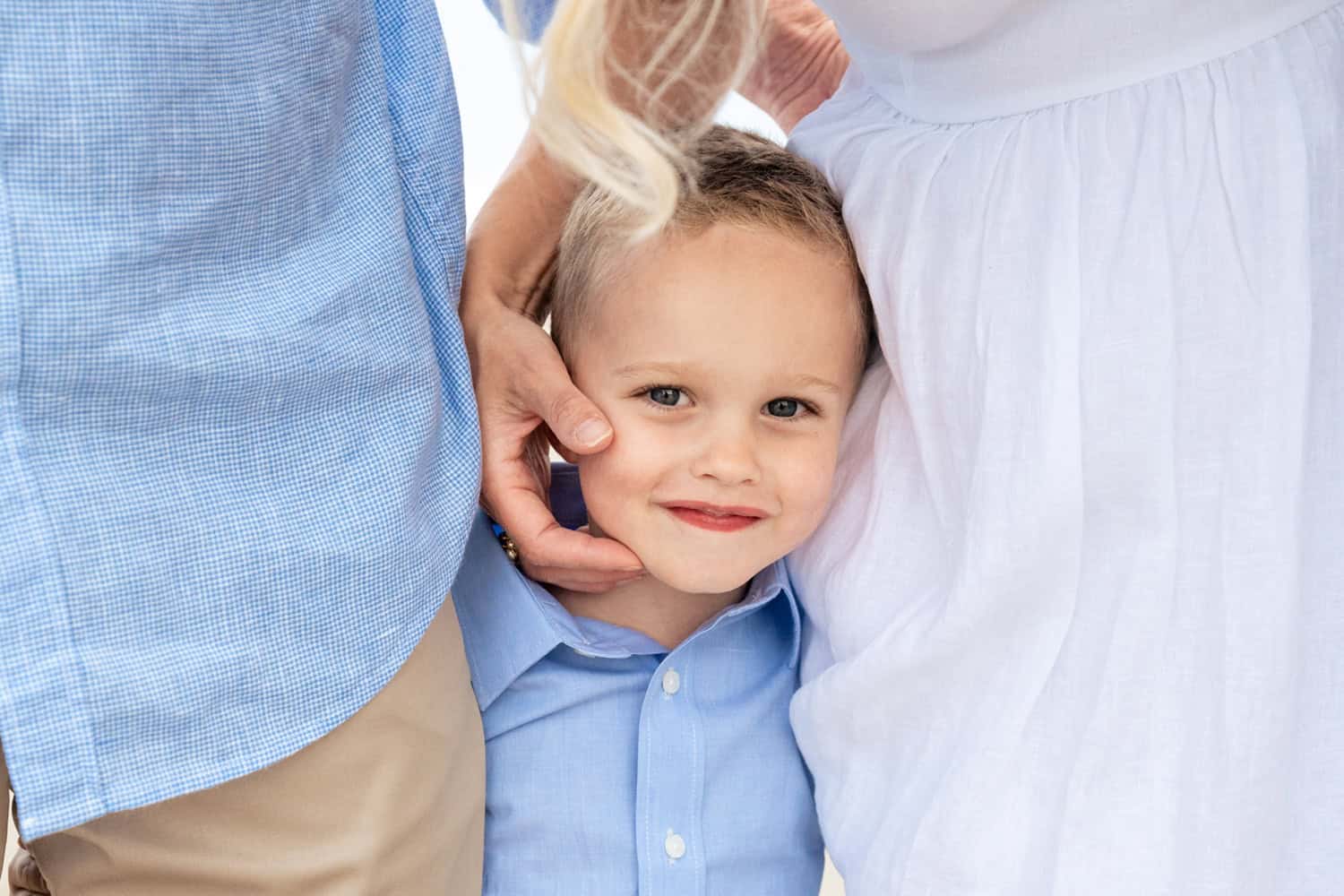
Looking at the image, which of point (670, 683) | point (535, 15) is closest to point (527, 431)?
point (670, 683)

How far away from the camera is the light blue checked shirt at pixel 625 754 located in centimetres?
98

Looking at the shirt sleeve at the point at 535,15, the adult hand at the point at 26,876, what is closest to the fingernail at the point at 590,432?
the shirt sleeve at the point at 535,15

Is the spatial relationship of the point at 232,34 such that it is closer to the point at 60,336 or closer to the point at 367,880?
the point at 60,336

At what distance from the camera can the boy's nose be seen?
0.94 meters

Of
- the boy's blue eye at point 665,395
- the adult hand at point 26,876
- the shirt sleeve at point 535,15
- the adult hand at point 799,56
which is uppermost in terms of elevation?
the shirt sleeve at point 535,15

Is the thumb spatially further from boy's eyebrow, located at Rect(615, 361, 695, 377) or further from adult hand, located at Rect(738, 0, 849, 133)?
adult hand, located at Rect(738, 0, 849, 133)

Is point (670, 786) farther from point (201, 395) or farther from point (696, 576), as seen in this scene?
point (201, 395)

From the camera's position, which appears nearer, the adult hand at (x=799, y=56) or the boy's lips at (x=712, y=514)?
the boy's lips at (x=712, y=514)

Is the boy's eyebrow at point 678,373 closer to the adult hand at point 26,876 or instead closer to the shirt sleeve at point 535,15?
the shirt sleeve at point 535,15

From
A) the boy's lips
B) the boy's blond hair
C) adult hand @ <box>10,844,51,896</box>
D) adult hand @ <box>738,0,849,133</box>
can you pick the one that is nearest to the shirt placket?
the boy's lips

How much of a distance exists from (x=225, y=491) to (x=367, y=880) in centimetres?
24

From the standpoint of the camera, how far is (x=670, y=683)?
102 cm

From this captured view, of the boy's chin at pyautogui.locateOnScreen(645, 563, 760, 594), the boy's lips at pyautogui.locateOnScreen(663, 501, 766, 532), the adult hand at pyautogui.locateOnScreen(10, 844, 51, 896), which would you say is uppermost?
the boy's lips at pyautogui.locateOnScreen(663, 501, 766, 532)

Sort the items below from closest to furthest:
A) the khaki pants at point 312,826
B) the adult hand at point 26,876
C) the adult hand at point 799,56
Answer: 1. the khaki pants at point 312,826
2. the adult hand at point 26,876
3. the adult hand at point 799,56
